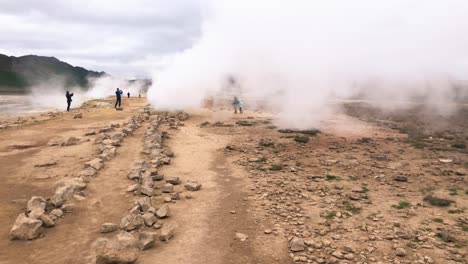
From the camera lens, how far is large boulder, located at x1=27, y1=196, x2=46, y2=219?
8.08 meters

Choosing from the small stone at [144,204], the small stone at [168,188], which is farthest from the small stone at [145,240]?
the small stone at [168,188]

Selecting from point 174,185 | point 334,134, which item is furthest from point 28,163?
point 334,134

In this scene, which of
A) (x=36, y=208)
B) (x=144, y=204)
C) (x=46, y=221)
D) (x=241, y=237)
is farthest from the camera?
(x=144, y=204)

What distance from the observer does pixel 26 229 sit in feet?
24.8

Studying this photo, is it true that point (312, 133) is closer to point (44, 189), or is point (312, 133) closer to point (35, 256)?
point (44, 189)

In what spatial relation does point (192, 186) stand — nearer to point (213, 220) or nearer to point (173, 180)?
point (173, 180)

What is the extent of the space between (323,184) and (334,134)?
8.81m

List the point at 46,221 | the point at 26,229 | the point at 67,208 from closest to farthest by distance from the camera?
the point at 26,229, the point at 46,221, the point at 67,208

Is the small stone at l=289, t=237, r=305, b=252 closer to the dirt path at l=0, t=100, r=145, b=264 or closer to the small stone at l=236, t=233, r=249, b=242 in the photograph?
the small stone at l=236, t=233, r=249, b=242

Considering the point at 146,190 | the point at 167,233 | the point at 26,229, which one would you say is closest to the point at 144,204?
the point at 146,190

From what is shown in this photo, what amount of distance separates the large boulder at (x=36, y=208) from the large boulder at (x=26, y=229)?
1.11 ft

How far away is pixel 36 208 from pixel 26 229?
40.9 inches

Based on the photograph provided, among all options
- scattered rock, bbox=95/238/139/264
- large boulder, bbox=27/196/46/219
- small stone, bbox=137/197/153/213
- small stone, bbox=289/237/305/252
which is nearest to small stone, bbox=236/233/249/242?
small stone, bbox=289/237/305/252

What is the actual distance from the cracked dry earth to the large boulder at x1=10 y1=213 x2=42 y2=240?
0.10 m
